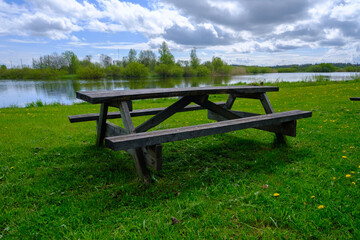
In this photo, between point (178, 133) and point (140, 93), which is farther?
point (140, 93)

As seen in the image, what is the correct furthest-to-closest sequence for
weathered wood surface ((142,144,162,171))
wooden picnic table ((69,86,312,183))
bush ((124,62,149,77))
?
bush ((124,62,149,77)) → weathered wood surface ((142,144,162,171)) → wooden picnic table ((69,86,312,183))

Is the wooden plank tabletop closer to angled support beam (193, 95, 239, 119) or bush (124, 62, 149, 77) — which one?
angled support beam (193, 95, 239, 119)

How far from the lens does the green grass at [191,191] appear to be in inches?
78.9

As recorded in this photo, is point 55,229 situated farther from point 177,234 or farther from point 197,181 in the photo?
point 197,181

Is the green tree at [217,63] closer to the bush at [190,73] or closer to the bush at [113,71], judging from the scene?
the bush at [190,73]

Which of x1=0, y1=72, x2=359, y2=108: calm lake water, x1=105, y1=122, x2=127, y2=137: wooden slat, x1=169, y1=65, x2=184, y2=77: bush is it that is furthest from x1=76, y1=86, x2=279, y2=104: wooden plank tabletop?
x1=169, y1=65, x2=184, y2=77: bush

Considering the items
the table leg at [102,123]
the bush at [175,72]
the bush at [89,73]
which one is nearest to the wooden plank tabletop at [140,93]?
the table leg at [102,123]

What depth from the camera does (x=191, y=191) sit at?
263 centimetres

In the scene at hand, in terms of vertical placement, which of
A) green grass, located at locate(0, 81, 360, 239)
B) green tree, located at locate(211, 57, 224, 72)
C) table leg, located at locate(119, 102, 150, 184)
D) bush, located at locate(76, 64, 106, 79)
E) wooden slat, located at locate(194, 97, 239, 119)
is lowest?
green grass, located at locate(0, 81, 360, 239)

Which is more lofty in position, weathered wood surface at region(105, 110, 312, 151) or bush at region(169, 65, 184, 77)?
bush at region(169, 65, 184, 77)

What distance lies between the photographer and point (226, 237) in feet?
6.21

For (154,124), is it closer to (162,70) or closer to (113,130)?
(113,130)

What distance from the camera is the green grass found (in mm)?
2004

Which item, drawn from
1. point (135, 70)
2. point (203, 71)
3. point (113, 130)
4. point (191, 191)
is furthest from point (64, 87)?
point (203, 71)
